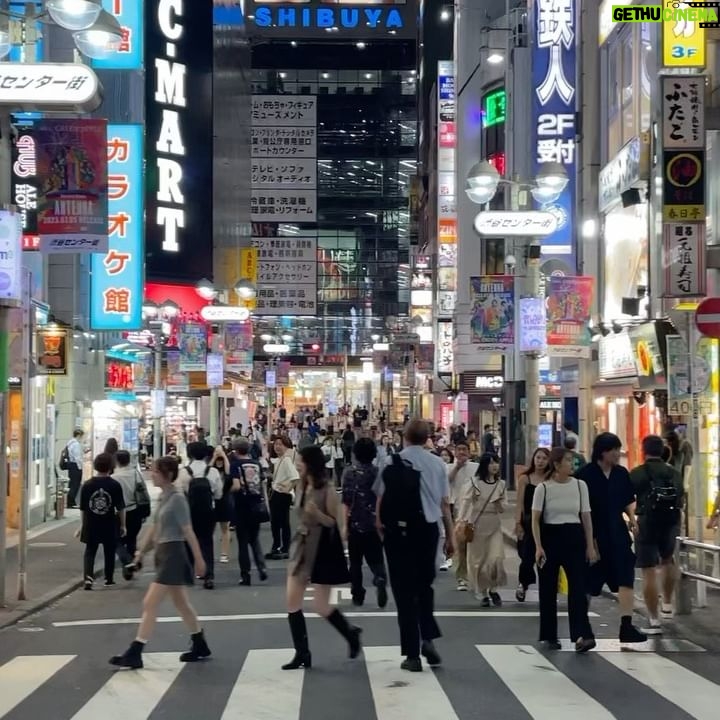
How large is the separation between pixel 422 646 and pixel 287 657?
50.5 inches

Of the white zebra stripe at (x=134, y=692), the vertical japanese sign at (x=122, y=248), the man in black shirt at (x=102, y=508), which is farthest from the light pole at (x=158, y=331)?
the white zebra stripe at (x=134, y=692)

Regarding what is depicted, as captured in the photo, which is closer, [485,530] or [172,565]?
[172,565]

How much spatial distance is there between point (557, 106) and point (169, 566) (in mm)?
21707

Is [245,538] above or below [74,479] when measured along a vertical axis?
above

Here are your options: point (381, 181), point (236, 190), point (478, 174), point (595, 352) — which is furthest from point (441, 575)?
point (381, 181)

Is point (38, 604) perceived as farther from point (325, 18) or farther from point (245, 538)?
point (325, 18)

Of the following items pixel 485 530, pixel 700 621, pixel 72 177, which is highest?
pixel 72 177

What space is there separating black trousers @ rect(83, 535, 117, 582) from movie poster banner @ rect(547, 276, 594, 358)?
860 centimetres

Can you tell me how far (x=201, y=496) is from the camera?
14992 mm

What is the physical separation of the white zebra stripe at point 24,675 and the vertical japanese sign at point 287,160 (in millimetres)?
26386

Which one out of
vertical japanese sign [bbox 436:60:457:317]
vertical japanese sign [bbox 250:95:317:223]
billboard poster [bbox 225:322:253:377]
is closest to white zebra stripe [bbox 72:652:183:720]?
billboard poster [bbox 225:322:253:377]

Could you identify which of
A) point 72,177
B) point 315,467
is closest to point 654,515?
point 315,467

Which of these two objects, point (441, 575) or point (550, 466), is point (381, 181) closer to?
point (441, 575)

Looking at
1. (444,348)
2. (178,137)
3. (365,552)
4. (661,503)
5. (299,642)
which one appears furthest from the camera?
(444,348)
